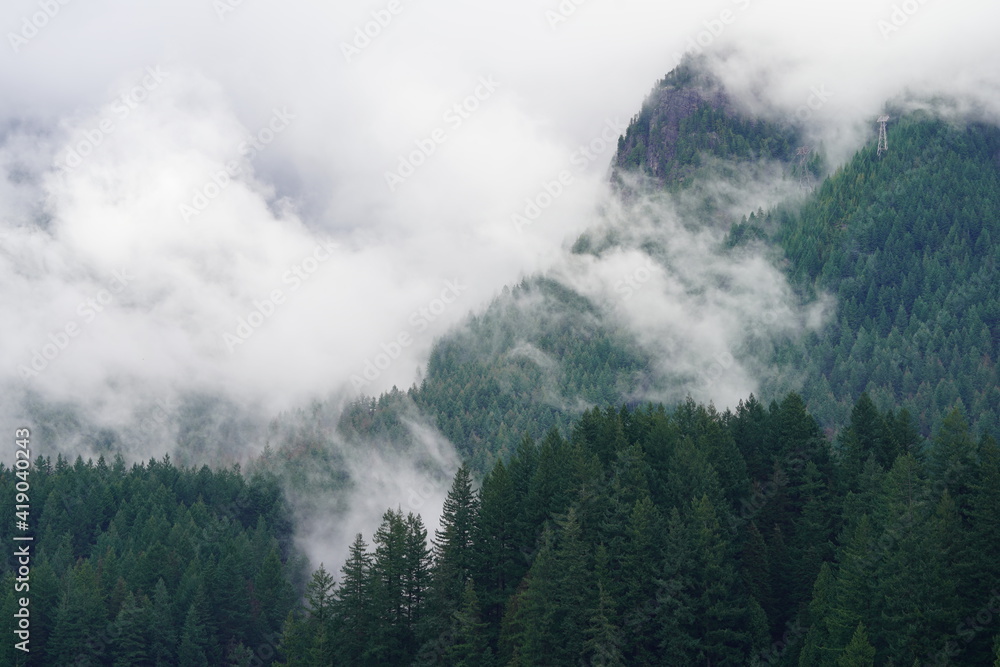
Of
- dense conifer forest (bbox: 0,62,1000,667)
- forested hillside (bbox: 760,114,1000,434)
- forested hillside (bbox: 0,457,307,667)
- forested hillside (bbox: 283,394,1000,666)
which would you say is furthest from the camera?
forested hillside (bbox: 760,114,1000,434)

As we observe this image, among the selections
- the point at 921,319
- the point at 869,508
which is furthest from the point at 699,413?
the point at 921,319

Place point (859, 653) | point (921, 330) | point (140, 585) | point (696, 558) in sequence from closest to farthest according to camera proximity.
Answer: point (859, 653) < point (696, 558) < point (140, 585) < point (921, 330)

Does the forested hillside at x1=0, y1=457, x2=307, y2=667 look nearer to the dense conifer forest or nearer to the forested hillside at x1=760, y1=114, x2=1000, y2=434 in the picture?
the dense conifer forest

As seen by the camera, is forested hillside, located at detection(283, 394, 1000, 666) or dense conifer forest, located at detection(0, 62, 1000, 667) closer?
forested hillside, located at detection(283, 394, 1000, 666)

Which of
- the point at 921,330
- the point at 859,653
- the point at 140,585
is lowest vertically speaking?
the point at 859,653

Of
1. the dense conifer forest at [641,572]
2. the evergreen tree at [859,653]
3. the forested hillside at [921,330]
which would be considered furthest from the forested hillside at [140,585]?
the forested hillside at [921,330]

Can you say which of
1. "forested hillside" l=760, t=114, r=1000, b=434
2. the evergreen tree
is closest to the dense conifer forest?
the evergreen tree

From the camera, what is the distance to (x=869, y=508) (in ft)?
227

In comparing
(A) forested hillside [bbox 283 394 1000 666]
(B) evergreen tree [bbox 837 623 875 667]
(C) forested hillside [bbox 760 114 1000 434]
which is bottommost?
(B) evergreen tree [bbox 837 623 875 667]

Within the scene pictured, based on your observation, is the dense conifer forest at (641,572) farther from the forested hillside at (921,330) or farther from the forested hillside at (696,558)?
the forested hillside at (921,330)

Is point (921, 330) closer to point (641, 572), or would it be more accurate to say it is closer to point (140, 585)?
point (641, 572)

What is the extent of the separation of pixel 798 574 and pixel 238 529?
332ft

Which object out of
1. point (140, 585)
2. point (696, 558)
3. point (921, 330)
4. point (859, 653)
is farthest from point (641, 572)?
point (921, 330)

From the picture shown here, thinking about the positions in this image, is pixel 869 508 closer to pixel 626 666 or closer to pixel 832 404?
pixel 626 666
